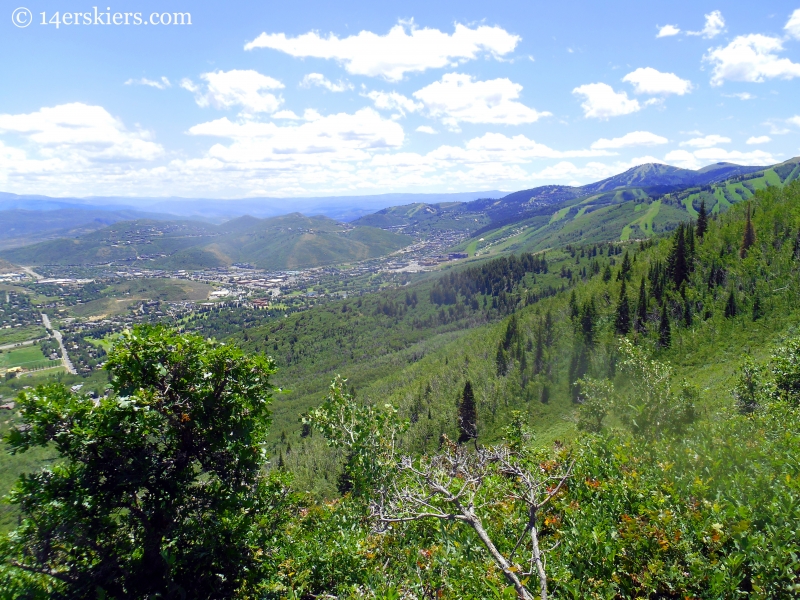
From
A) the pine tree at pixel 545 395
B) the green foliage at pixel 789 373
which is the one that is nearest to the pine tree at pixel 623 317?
the pine tree at pixel 545 395

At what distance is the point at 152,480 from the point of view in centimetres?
1160

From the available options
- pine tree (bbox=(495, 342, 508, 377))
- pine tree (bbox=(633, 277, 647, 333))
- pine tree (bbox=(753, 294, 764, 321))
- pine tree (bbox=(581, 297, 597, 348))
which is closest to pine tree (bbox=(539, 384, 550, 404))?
pine tree (bbox=(581, 297, 597, 348))

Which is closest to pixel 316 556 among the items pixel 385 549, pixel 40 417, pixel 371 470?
pixel 385 549

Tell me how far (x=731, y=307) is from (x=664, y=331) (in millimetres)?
11724

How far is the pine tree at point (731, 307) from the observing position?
250 feet

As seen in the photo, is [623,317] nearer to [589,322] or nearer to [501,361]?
[589,322]

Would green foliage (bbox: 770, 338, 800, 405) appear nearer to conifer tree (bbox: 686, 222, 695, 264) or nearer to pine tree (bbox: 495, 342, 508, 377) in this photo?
conifer tree (bbox: 686, 222, 695, 264)

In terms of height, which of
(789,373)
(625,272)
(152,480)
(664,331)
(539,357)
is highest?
(152,480)

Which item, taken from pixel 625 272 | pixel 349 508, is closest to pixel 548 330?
pixel 625 272

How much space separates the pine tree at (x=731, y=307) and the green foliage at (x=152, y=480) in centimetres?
9158

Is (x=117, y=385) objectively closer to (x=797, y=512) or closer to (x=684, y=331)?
(x=797, y=512)

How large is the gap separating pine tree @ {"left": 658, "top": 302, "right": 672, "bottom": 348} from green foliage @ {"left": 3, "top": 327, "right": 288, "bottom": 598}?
291 ft

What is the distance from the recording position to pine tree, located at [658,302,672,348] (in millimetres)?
81375

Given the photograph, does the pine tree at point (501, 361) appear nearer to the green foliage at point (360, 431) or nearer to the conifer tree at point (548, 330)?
the conifer tree at point (548, 330)
